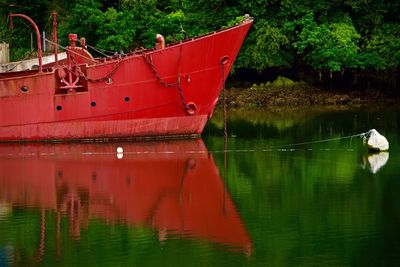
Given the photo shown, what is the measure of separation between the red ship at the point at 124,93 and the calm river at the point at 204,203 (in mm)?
801

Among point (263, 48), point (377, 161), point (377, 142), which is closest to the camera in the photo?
point (377, 161)

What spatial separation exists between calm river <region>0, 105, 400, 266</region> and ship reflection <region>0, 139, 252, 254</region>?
0.10 ft

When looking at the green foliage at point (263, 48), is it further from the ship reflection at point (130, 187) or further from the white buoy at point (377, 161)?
the white buoy at point (377, 161)

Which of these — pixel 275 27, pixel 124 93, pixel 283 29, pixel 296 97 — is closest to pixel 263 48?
pixel 275 27

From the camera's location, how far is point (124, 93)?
94.1 feet

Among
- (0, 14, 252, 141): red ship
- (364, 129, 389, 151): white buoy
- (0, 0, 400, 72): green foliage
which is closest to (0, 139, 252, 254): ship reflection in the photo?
(0, 14, 252, 141): red ship

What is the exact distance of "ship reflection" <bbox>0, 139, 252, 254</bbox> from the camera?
1717 centimetres

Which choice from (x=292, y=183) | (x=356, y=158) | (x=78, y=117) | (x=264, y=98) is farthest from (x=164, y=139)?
(x=264, y=98)

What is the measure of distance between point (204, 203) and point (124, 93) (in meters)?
10.2

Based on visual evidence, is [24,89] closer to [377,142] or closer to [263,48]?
[377,142]

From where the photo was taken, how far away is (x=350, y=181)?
21031 mm

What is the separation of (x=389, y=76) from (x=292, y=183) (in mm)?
23854

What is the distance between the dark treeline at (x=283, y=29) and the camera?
42.5 m

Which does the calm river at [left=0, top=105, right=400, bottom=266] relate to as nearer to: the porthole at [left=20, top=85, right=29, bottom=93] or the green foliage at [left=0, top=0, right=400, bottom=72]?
the porthole at [left=20, top=85, right=29, bottom=93]
